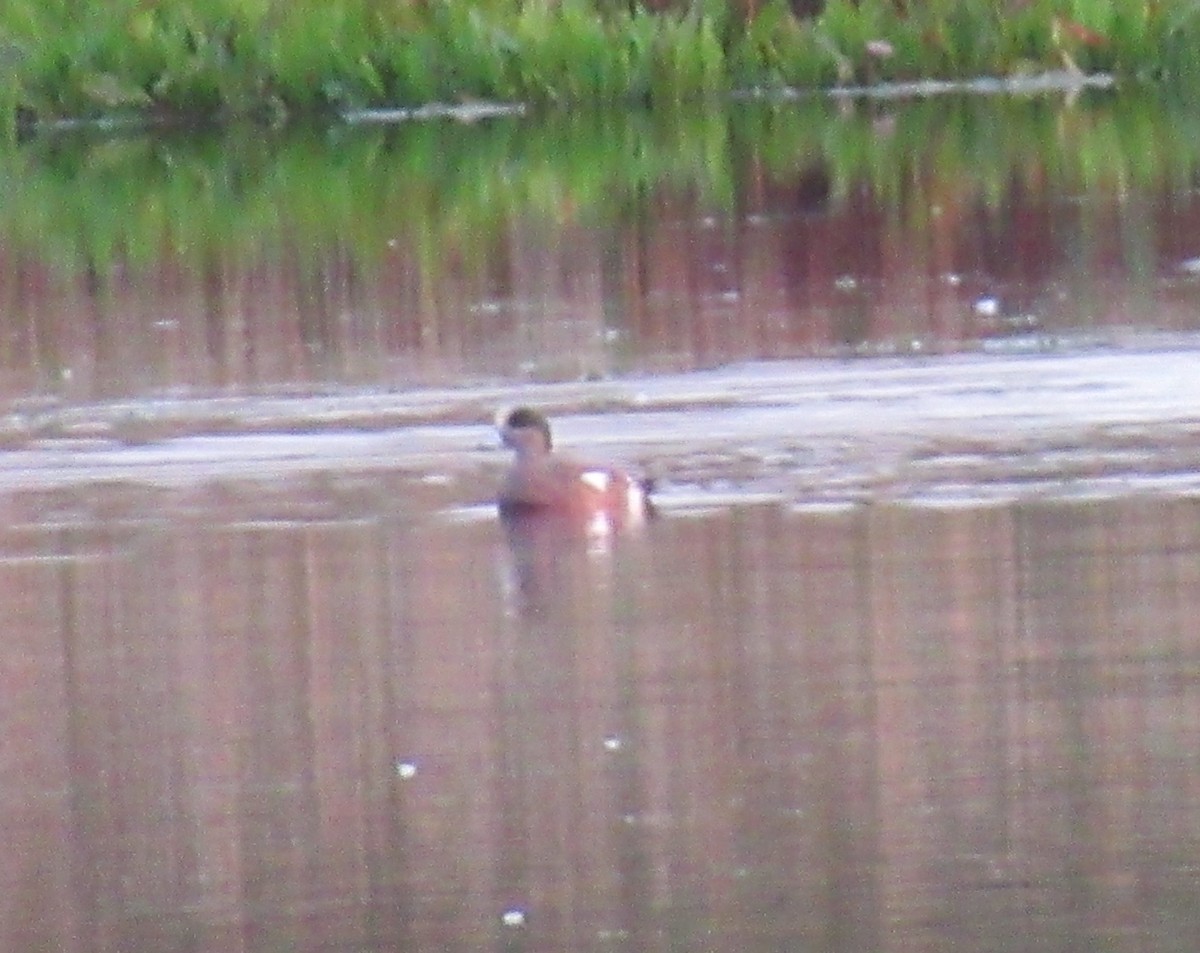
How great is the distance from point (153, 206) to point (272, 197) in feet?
2.41

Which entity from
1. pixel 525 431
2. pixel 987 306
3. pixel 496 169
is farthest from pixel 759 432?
pixel 496 169

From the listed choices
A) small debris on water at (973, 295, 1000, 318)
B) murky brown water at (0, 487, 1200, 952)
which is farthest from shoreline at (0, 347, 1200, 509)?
small debris on water at (973, 295, 1000, 318)

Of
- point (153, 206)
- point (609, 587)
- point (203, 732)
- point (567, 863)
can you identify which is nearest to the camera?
point (567, 863)

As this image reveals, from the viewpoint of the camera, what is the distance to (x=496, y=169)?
81.6 feet

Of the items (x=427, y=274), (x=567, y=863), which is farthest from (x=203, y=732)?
(x=427, y=274)

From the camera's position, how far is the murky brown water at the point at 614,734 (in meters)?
7.20

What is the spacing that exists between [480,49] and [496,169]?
486 cm

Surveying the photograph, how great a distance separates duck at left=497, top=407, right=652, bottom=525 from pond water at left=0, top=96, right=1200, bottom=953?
142mm

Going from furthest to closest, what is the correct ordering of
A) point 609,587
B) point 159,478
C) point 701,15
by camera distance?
point 701,15 < point 159,478 < point 609,587

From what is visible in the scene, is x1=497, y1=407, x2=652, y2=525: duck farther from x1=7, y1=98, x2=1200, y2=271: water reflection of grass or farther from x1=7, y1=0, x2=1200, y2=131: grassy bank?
x1=7, y1=0, x2=1200, y2=131: grassy bank

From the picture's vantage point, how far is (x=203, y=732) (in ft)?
28.5

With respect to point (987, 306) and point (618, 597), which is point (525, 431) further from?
point (987, 306)

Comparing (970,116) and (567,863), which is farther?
(970,116)

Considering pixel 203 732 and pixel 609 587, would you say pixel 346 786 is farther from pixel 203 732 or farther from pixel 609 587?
pixel 609 587
